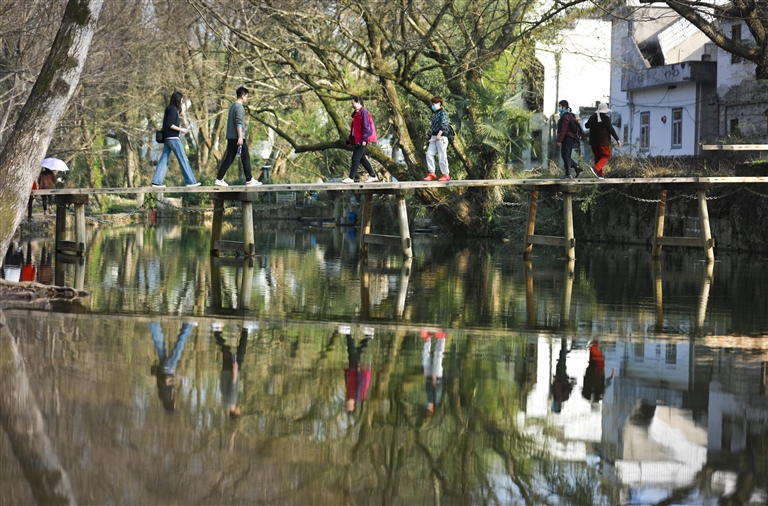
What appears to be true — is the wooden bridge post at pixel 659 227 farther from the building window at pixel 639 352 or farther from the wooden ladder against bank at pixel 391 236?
the building window at pixel 639 352

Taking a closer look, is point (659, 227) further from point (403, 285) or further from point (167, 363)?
point (167, 363)

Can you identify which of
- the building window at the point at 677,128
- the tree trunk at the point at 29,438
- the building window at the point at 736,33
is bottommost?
the tree trunk at the point at 29,438

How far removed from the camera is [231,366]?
881 centimetres

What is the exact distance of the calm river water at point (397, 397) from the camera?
5.79 meters

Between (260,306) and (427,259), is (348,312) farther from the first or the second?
(427,259)

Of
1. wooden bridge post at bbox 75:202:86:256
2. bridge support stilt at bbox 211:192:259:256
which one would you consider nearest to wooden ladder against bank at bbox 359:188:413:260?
bridge support stilt at bbox 211:192:259:256

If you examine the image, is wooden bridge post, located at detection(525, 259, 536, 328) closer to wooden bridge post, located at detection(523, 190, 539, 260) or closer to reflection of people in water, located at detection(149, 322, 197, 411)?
reflection of people in water, located at detection(149, 322, 197, 411)

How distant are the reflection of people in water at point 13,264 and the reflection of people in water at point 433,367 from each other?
6.87 meters

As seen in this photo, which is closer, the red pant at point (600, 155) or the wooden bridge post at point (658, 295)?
the wooden bridge post at point (658, 295)

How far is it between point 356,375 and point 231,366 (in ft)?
3.17

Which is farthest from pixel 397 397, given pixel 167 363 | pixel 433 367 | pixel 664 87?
pixel 664 87

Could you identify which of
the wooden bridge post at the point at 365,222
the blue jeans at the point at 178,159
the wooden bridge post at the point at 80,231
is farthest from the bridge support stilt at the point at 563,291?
the wooden bridge post at the point at 80,231

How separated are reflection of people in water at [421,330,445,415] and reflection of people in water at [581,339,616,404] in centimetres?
102

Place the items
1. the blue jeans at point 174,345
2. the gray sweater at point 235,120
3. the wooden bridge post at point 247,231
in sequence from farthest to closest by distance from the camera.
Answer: the wooden bridge post at point 247,231
the gray sweater at point 235,120
the blue jeans at point 174,345
